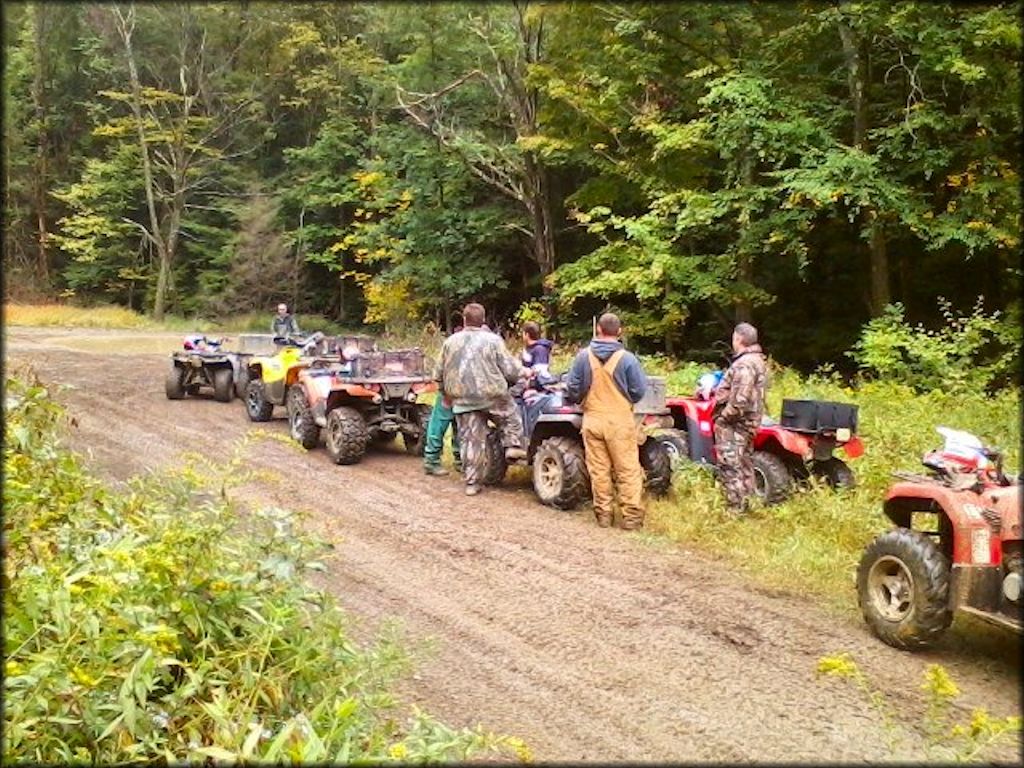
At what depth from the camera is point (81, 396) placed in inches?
512

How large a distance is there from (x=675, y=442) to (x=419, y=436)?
123 inches

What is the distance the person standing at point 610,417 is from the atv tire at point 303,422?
3.89m

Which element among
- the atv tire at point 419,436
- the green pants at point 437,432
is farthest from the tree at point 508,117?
the green pants at point 437,432

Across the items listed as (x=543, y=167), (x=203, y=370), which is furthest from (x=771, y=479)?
(x=543, y=167)

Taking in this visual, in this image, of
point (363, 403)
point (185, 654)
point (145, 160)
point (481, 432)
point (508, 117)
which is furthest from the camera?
point (145, 160)

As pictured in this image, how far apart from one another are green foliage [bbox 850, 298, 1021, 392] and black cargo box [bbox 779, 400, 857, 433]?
4.62 m

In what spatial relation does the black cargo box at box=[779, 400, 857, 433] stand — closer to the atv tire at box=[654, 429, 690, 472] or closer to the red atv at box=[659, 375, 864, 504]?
the red atv at box=[659, 375, 864, 504]

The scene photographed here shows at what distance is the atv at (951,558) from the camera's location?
165 inches

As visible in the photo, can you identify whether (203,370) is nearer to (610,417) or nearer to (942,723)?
(610,417)

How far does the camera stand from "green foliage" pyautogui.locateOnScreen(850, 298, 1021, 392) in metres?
10.9

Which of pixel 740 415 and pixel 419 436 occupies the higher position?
pixel 740 415

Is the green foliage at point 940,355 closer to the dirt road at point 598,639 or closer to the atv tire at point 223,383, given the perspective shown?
the dirt road at point 598,639

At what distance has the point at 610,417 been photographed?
6.93 metres

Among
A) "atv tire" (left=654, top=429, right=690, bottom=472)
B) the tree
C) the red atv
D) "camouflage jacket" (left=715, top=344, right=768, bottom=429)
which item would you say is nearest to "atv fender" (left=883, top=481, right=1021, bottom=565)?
"camouflage jacket" (left=715, top=344, right=768, bottom=429)
